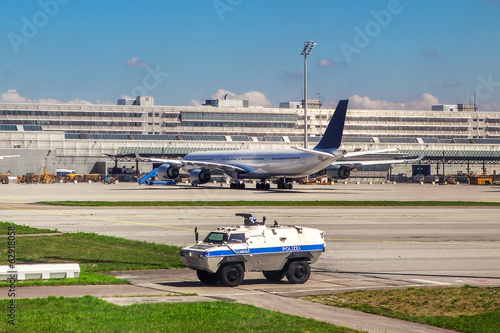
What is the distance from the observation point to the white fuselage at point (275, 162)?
83.1 m

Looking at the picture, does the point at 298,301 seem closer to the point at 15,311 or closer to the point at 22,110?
the point at 15,311

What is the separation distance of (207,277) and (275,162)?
225ft

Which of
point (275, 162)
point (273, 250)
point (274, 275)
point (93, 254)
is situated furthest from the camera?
point (275, 162)

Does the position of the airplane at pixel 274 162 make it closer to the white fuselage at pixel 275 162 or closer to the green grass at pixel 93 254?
the white fuselage at pixel 275 162

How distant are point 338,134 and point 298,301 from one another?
6346cm

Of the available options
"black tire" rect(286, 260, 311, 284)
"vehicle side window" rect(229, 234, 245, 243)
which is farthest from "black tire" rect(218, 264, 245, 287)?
"black tire" rect(286, 260, 311, 284)

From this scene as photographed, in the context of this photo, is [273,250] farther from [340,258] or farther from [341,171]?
[341,171]

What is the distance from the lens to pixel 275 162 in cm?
8925

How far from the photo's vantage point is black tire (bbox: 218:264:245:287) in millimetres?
20406

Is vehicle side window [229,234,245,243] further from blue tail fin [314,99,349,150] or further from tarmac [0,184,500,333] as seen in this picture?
blue tail fin [314,99,349,150]

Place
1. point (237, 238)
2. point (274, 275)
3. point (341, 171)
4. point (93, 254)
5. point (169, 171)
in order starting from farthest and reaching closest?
point (169, 171) → point (341, 171) → point (93, 254) → point (274, 275) → point (237, 238)

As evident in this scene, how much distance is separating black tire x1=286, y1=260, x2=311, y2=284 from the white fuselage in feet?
193

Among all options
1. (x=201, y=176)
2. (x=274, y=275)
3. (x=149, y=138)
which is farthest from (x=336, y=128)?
(x=149, y=138)

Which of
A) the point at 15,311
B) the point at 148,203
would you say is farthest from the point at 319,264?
the point at 148,203
